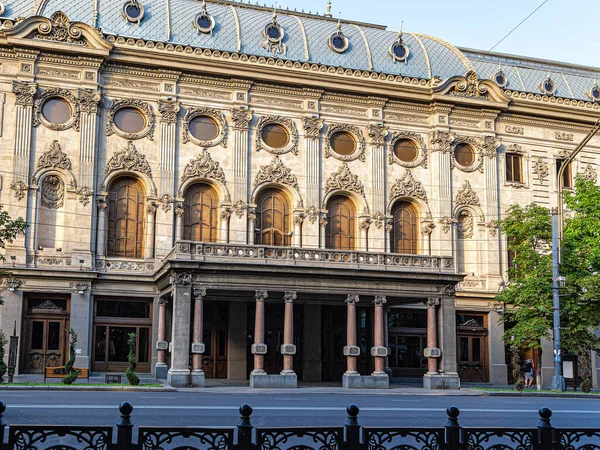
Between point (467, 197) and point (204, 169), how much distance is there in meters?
15.6

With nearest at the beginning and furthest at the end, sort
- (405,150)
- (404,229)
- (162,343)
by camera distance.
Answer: (162,343)
(404,229)
(405,150)

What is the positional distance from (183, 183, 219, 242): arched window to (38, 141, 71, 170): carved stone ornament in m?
6.35

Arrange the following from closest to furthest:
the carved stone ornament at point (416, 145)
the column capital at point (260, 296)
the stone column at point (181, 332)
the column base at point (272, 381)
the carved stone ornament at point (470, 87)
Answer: the stone column at point (181, 332), the column base at point (272, 381), the column capital at point (260, 296), the carved stone ornament at point (416, 145), the carved stone ornament at point (470, 87)

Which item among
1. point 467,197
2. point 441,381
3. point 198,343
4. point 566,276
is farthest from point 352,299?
point 467,197

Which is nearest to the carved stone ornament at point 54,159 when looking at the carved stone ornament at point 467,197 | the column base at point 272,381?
the column base at point 272,381

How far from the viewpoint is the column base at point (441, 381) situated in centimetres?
3522

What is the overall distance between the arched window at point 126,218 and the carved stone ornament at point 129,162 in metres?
0.81

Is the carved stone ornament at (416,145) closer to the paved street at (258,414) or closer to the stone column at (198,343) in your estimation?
the stone column at (198,343)

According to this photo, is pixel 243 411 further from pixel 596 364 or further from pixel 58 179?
pixel 596 364

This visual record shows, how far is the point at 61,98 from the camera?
130 ft

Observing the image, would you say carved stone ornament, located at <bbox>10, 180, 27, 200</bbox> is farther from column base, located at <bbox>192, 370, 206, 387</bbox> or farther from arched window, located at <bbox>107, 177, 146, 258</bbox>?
column base, located at <bbox>192, 370, 206, 387</bbox>

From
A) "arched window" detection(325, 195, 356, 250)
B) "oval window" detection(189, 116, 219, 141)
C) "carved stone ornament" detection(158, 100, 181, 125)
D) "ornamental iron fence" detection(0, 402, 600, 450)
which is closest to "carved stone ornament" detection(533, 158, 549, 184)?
"arched window" detection(325, 195, 356, 250)

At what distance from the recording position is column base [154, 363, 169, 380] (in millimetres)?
35719

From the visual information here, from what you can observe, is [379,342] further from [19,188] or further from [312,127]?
[19,188]
